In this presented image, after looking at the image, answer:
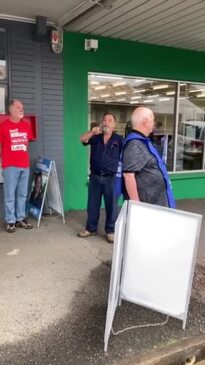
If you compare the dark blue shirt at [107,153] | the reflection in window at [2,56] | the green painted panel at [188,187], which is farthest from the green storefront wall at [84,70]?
the green painted panel at [188,187]

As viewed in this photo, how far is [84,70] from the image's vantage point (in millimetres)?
5914

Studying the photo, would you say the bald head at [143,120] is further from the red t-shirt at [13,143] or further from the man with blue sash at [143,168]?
the red t-shirt at [13,143]

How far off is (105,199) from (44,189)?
979 millimetres

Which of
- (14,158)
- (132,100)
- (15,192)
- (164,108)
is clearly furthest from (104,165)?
(164,108)

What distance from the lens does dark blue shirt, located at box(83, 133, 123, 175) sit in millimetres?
4566

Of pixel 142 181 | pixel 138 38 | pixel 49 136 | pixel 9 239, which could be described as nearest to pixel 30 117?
pixel 49 136

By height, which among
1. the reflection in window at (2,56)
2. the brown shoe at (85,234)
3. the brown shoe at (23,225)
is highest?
the reflection in window at (2,56)

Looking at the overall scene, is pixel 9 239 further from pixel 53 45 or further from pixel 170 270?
pixel 53 45

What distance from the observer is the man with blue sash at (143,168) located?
3080 mm

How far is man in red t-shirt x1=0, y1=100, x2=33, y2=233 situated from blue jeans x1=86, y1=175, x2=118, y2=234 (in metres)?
0.94

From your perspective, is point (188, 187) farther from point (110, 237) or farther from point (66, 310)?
point (66, 310)

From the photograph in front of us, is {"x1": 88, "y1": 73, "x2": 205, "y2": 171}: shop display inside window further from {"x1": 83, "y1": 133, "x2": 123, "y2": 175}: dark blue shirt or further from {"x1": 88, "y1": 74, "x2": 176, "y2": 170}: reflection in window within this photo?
{"x1": 83, "y1": 133, "x2": 123, "y2": 175}: dark blue shirt

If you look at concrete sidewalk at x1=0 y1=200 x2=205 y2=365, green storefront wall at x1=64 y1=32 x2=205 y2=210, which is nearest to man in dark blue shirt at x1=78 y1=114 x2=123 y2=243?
concrete sidewalk at x1=0 y1=200 x2=205 y2=365

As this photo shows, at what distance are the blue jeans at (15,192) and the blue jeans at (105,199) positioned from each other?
3.17ft
